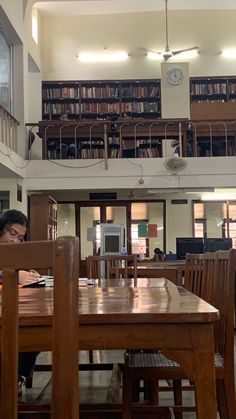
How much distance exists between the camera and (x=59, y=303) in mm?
896

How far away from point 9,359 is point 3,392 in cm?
6

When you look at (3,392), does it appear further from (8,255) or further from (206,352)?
(206,352)

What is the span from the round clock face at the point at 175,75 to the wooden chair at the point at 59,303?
32.2 ft

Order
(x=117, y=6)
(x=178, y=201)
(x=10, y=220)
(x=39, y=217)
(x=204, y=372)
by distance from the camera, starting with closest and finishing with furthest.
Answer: (x=204, y=372) < (x=10, y=220) < (x=39, y=217) < (x=178, y=201) < (x=117, y=6)

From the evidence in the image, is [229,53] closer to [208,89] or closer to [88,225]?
[208,89]

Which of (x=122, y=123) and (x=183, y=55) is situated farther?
(x=183, y=55)

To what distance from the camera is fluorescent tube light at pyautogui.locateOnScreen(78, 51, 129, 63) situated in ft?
37.4

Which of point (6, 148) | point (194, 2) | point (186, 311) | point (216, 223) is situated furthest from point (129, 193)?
point (186, 311)

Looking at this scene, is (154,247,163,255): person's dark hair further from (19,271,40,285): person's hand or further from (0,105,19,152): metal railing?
(19,271,40,285): person's hand

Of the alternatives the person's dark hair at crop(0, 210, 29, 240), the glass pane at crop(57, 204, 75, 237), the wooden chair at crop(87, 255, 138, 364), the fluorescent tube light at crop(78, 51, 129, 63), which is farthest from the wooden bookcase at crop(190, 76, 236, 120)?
the person's dark hair at crop(0, 210, 29, 240)

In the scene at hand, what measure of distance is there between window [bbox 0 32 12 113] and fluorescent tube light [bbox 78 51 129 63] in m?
2.75

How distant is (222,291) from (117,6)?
9928 millimetres

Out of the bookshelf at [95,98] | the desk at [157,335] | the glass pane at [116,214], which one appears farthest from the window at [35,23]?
the desk at [157,335]

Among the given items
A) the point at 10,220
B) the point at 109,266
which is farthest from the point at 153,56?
the point at 10,220
